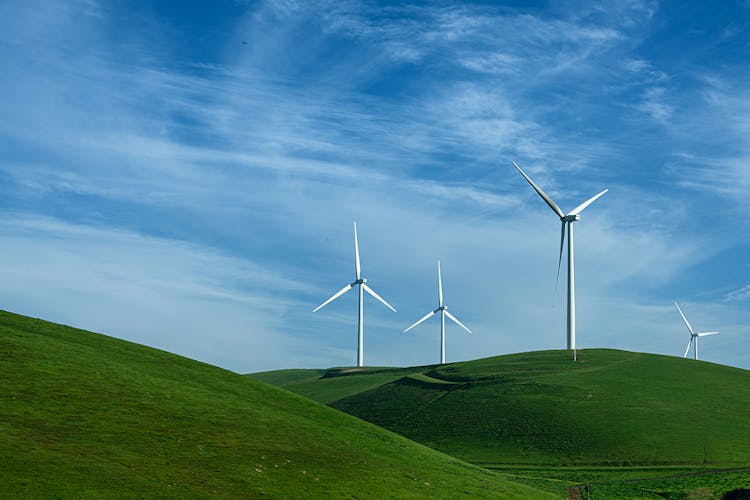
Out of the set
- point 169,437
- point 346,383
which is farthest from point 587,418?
point 346,383

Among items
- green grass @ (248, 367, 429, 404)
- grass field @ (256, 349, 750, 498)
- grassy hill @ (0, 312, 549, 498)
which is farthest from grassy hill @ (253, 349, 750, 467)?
grassy hill @ (0, 312, 549, 498)

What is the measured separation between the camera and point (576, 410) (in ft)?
338

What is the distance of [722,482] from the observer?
6500 centimetres

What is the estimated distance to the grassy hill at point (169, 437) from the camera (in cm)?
3366

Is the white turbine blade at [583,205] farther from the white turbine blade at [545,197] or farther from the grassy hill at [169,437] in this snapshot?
the grassy hill at [169,437]

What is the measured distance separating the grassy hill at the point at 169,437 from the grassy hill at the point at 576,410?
3314 centimetres

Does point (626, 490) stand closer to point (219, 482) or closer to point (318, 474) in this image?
point (318, 474)

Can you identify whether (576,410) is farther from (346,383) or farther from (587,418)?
(346,383)

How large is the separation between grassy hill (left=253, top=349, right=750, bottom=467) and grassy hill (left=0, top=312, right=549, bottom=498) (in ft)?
109

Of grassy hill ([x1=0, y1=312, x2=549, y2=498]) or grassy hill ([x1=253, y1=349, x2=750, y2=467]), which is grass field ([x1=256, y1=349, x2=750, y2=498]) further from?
grassy hill ([x1=0, y1=312, x2=549, y2=498])

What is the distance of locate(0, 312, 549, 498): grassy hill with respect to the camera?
3366 cm

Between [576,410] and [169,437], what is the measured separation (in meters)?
73.8

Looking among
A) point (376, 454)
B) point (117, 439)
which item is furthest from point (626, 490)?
point (117, 439)

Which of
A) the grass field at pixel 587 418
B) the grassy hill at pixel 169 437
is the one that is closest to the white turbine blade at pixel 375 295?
the grass field at pixel 587 418
